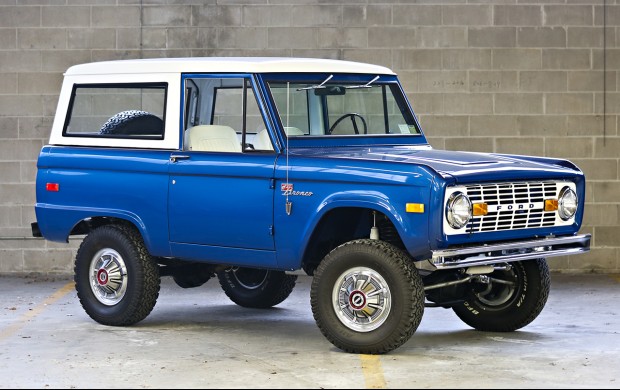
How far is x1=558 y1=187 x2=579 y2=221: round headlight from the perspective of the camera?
359 inches

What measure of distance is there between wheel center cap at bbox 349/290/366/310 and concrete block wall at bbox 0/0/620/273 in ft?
18.9

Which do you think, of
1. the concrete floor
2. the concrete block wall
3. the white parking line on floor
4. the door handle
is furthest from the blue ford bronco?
the concrete block wall

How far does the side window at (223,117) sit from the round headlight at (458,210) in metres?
1.66

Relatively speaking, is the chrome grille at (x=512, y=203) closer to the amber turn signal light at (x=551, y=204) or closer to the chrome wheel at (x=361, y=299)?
the amber turn signal light at (x=551, y=204)

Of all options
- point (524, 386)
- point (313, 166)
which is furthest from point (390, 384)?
point (313, 166)

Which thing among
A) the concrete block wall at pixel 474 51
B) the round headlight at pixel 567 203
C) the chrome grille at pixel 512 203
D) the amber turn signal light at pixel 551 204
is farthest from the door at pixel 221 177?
the concrete block wall at pixel 474 51

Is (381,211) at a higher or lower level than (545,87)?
lower

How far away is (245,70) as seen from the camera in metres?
9.56

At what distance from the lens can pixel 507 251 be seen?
28.7 ft

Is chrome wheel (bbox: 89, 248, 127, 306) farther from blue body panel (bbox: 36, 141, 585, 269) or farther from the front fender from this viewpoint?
the front fender

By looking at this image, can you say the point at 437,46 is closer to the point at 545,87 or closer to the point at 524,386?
the point at 545,87

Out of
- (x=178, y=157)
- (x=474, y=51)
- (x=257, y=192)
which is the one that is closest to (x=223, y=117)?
(x=178, y=157)

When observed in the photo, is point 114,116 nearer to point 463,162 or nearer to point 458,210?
point 463,162

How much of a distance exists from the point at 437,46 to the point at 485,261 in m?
6.07
